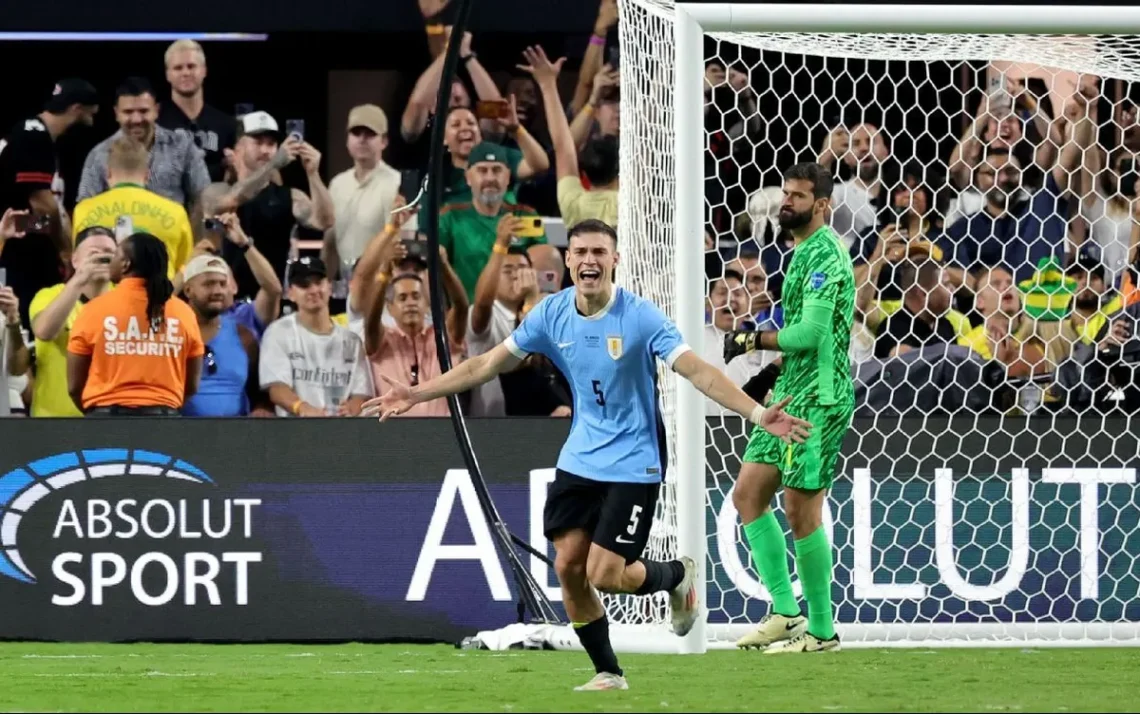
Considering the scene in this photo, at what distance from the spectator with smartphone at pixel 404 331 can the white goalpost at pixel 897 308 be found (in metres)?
1.56

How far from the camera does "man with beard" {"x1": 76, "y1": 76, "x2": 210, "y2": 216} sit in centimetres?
1107

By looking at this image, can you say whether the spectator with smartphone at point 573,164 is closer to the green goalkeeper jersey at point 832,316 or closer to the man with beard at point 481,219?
the man with beard at point 481,219

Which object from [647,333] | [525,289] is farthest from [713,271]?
[647,333]

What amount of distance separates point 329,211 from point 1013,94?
4.12 meters

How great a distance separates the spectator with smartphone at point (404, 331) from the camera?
1066 centimetres

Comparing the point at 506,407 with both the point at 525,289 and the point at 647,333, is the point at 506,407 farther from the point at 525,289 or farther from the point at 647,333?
the point at 647,333

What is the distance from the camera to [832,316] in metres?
7.93

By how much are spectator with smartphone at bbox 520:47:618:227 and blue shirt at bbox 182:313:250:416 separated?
2079mm

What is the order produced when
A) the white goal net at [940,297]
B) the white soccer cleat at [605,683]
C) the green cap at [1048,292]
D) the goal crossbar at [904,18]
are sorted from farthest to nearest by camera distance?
the green cap at [1048,292] < the white goal net at [940,297] < the goal crossbar at [904,18] < the white soccer cleat at [605,683]

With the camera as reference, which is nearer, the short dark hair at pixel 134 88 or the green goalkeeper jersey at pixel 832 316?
the green goalkeeper jersey at pixel 832 316

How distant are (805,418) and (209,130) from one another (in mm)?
4963

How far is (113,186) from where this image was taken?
36.0ft

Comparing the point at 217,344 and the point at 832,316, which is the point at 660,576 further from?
the point at 217,344

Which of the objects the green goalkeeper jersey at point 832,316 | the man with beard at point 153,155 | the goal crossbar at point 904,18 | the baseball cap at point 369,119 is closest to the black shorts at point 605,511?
the green goalkeeper jersey at point 832,316
